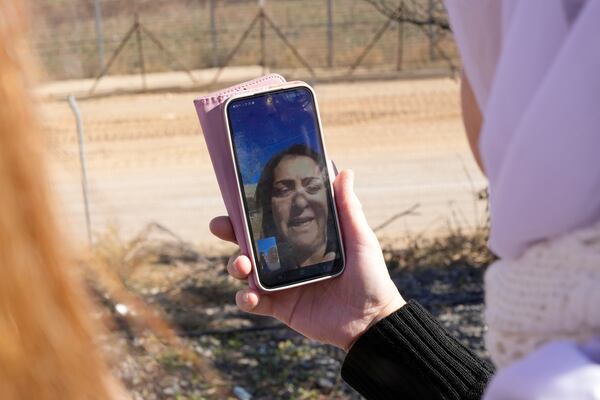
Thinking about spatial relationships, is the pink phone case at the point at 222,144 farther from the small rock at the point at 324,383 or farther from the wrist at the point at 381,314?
the small rock at the point at 324,383

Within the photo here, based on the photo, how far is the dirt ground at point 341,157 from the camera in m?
9.23

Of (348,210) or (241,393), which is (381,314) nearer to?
(348,210)

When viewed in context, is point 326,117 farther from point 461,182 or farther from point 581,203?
point 581,203

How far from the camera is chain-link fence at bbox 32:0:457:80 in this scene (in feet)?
72.1

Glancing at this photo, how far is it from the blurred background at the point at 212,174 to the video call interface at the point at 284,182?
29 centimetres

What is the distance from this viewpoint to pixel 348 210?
6.38 ft

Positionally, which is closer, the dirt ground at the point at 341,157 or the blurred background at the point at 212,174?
the blurred background at the point at 212,174

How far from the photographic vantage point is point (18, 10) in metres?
0.77

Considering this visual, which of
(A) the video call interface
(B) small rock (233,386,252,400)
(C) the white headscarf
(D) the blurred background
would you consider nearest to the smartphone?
(A) the video call interface

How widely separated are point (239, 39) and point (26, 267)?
1044 inches

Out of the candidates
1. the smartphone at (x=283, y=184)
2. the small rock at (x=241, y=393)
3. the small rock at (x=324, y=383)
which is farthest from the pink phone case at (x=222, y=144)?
the small rock at (x=324, y=383)

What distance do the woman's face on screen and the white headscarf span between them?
84 centimetres

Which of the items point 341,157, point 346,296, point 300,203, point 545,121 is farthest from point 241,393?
point 341,157

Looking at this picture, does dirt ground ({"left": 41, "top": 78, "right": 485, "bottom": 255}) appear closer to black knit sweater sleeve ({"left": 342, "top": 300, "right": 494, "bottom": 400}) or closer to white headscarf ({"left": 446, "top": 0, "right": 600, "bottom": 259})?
black knit sweater sleeve ({"left": 342, "top": 300, "right": 494, "bottom": 400})
